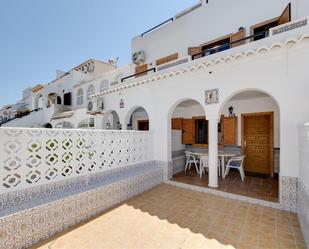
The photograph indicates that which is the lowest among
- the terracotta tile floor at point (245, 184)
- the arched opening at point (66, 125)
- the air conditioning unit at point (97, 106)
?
the terracotta tile floor at point (245, 184)

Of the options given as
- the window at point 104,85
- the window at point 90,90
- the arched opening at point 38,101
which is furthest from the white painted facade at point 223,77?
the arched opening at point 38,101

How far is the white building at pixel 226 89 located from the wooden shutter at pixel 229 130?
0.18ft

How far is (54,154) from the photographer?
455cm

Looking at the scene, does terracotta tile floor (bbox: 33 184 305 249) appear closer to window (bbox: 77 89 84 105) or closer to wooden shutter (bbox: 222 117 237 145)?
wooden shutter (bbox: 222 117 237 145)

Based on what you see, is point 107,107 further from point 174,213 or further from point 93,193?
point 174,213

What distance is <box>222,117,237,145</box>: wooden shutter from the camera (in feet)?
31.1

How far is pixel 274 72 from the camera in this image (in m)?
5.21

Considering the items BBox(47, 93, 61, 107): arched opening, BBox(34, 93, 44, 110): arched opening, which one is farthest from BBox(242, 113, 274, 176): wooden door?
BBox(34, 93, 44, 110): arched opening

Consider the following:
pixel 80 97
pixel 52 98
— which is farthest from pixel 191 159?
pixel 52 98

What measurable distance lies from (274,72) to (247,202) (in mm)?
4436

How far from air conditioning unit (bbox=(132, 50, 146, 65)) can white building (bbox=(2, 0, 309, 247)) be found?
79 millimetres

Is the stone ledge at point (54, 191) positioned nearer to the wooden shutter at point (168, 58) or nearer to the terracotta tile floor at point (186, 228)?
the terracotta tile floor at point (186, 228)

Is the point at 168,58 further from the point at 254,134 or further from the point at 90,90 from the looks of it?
the point at 90,90

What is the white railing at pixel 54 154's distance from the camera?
3.75m
